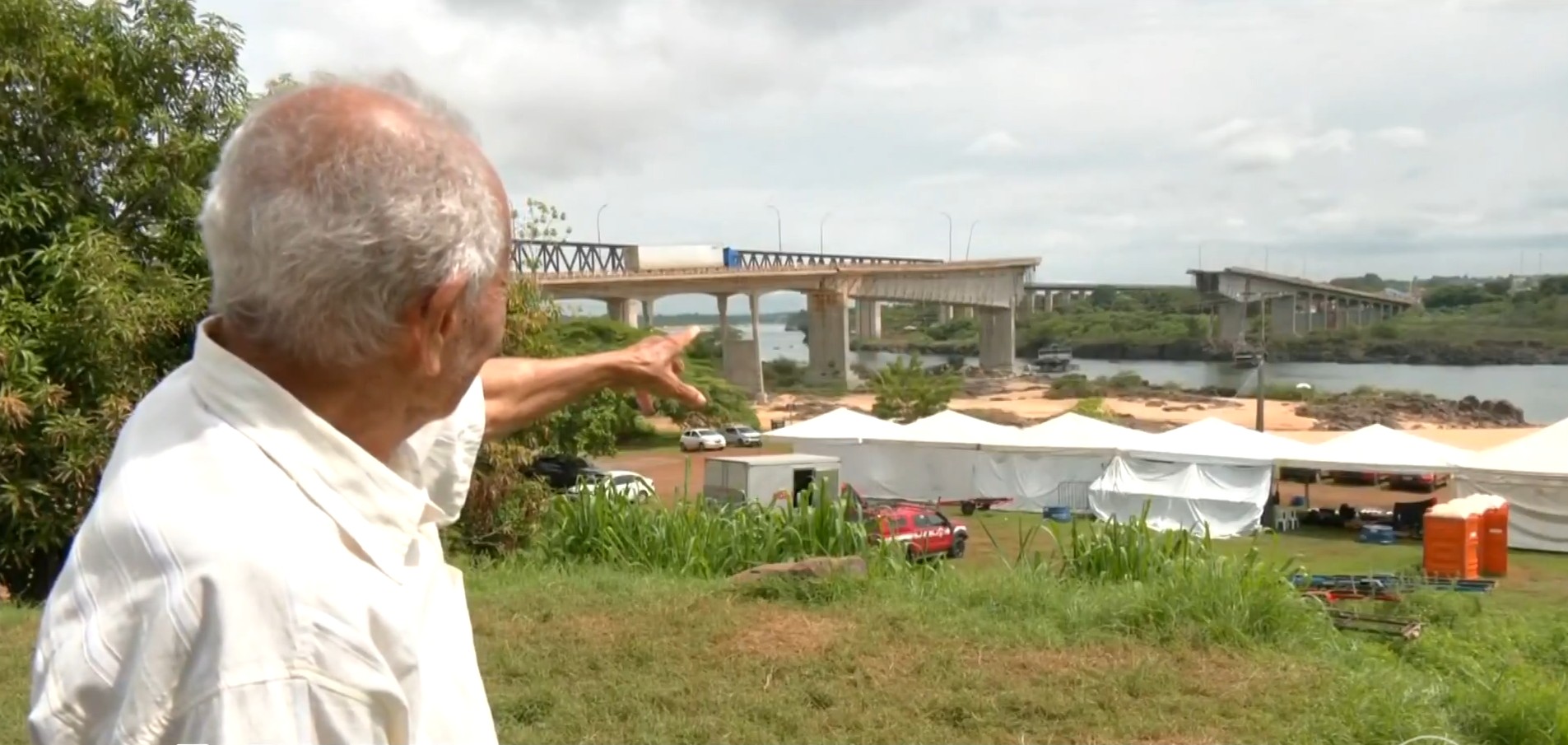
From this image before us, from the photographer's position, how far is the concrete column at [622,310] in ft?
138

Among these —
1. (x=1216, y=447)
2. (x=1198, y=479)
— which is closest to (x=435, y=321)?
(x=1198, y=479)

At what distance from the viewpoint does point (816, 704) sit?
454 cm

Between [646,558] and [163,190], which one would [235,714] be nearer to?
[646,558]

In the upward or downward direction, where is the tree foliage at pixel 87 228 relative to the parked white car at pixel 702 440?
upward

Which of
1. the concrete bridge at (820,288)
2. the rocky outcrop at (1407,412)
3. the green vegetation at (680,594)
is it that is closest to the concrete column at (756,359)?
the concrete bridge at (820,288)

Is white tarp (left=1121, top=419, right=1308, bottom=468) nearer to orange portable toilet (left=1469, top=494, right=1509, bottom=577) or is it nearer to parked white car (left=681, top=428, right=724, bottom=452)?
orange portable toilet (left=1469, top=494, right=1509, bottom=577)

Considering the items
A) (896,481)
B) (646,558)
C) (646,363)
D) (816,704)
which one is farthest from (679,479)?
(646,363)

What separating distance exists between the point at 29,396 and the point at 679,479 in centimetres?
1870

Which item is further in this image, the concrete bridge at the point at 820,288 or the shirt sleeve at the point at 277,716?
the concrete bridge at the point at 820,288

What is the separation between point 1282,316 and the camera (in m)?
77.9

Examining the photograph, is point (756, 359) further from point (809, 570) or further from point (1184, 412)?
point (809, 570)

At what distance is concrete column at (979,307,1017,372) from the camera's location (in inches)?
2569

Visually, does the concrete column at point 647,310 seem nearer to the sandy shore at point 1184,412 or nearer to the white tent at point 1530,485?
the sandy shore at point 1184,412

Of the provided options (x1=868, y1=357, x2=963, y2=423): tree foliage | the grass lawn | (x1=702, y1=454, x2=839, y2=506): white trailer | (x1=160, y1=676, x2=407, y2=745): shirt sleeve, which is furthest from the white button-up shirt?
(x1=868, y1=357, x2=963, y2=423): tree foliage
